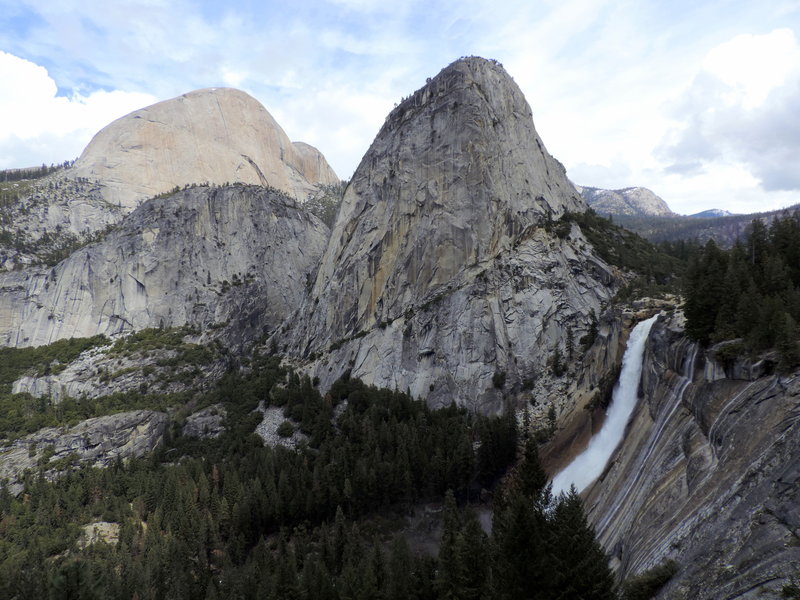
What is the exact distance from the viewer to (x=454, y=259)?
90375 mm

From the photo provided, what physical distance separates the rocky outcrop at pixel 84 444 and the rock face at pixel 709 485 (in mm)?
82051

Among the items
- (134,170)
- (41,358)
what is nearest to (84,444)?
(41,358)

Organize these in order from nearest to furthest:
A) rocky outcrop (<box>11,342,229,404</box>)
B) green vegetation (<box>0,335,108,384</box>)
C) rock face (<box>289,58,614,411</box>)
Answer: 1. rock face (<box>289,58,614,411</box>)
2. rocky outcrop (<box>11,342,229,404</box>)
3. green vegetation (<box>0,335,108,384</box>)

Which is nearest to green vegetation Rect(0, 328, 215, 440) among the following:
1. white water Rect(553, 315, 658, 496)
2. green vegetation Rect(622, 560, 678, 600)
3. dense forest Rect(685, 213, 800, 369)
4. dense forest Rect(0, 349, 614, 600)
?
dense forest Rect(0, 349, 614, 600)

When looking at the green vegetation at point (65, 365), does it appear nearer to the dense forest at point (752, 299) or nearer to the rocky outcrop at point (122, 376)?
the rocky outcrop at point (122, 376)

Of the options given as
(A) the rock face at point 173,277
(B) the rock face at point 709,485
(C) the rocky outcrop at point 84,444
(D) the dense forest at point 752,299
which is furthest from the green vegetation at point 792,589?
(A) the rock face at point 173,277

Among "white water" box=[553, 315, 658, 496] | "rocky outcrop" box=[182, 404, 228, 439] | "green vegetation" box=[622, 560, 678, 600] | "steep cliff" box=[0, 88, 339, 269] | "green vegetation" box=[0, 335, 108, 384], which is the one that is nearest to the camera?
"green vegetation" box=[622, 560, 678, 600]

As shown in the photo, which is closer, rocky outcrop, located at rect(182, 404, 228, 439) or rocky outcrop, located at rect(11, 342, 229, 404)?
rocky outcrop, located at rect(182, 404, 228, 439)

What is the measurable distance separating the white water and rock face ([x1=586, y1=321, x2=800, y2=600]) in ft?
16.8

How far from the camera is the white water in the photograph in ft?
153

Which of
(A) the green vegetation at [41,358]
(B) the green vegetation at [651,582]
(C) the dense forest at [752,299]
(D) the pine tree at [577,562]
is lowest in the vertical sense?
(B) the green vegetation at [651,582]

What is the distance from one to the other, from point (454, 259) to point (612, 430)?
4777 centimetres

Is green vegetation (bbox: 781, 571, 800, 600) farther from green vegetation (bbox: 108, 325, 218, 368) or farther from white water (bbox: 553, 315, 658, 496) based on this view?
green vegetation (bbox: 108, 325, 218, 368)

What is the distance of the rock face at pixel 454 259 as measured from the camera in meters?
79.9
